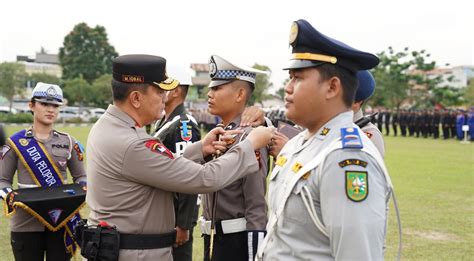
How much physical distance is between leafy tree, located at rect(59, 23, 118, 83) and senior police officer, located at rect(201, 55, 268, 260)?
71.5 metres

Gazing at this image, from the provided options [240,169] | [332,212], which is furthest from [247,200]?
[332,212]

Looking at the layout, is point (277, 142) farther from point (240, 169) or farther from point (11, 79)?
point (11, 79)

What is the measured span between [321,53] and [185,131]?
2.23 metres

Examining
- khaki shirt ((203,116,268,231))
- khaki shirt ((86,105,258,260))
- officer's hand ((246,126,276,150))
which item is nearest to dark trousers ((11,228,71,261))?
khaki shirt ((203,116,268,231))

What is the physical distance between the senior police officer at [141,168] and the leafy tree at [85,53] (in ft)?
237

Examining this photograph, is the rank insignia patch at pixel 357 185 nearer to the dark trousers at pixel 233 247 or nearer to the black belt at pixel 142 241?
the black belt at pixel 142 241

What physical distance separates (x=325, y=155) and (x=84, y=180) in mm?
3473

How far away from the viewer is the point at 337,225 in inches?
71.5

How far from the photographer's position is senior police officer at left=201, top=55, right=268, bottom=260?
3350 millimetres

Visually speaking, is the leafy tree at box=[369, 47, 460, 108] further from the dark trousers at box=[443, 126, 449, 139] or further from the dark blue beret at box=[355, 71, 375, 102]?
the dark blue beret at box=[355, 71, 375, 102]

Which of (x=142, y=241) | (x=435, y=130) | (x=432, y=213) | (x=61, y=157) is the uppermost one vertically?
(x=61, y=157)

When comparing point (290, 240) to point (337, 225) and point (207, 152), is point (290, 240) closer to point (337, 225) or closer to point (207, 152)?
point (337, 225)

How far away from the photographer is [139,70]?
2877 millimetres

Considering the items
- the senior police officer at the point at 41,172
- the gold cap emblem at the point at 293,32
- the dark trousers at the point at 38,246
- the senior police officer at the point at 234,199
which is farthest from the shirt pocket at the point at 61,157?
the gold cap emblem at the point at 293,32
